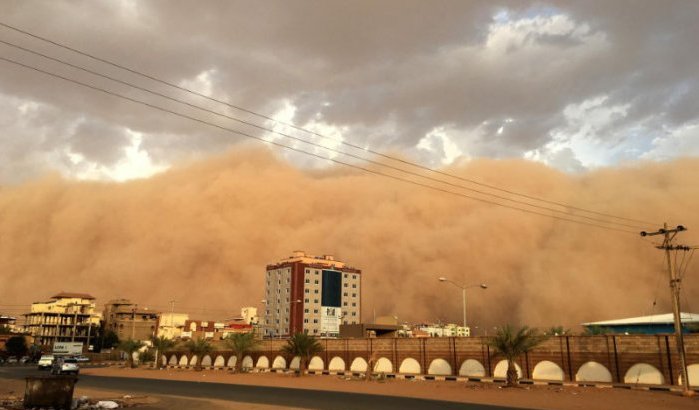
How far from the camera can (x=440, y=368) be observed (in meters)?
42.4

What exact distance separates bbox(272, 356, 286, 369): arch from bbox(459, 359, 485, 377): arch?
68.7 feet

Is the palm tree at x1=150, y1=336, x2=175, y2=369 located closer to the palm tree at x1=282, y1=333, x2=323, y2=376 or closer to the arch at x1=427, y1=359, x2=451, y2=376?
the palm tree at x1=282, y1=333, x2=323, y2=376

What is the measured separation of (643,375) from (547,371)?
5767 millimetres

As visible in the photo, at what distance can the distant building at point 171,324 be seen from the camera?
119244 millimetres

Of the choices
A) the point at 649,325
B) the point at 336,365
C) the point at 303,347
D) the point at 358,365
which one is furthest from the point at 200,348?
the point at 649,325

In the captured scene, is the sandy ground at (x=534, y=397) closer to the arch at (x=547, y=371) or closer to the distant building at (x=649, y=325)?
the arch at (x=547, y=371)

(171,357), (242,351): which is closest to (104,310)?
(171,357)

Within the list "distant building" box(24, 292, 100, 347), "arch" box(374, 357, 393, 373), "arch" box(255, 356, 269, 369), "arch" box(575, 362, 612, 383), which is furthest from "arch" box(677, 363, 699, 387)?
"distant building" box(24, 292, 100, 347)

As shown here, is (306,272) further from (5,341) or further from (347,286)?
(5,341)

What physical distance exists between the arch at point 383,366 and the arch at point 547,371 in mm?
12656

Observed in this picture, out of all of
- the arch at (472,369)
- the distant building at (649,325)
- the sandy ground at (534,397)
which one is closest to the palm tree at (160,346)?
the arch at (472,369)

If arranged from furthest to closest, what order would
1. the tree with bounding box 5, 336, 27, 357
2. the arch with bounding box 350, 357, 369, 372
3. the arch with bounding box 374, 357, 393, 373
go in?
1. the tree with bounding box 5, 336, 27, 357
2. the arch with bounding box 350, 357, 369, 372
3. the arch with bounding box 374, 357, 393, 373

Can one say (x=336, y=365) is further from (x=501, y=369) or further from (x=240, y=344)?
(x=501, y=369)

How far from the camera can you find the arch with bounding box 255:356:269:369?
58.2 metres
